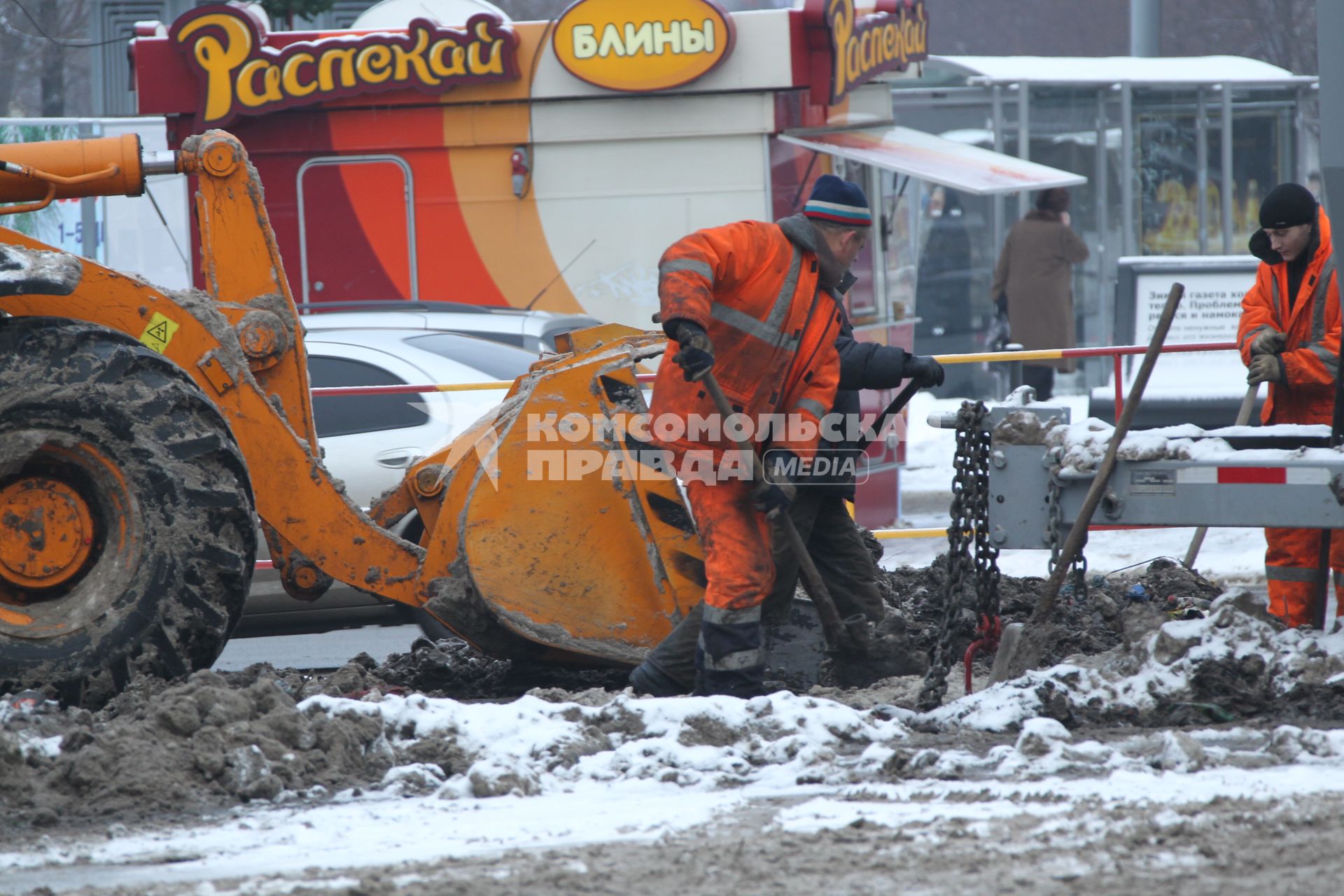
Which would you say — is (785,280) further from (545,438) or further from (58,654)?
(58,654)

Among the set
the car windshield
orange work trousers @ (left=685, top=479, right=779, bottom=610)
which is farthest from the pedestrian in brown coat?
orange work trousers @ (left=685, top=479, right=779, bottom=610)

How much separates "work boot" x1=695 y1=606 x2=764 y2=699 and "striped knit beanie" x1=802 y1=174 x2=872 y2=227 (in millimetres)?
1330

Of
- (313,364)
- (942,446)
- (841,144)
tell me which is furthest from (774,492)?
(942,446)

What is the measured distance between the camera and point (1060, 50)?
133 feet

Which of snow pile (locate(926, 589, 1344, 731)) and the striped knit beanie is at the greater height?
the striped knit beanie

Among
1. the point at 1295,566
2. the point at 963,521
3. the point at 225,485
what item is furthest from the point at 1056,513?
the point at 225,485

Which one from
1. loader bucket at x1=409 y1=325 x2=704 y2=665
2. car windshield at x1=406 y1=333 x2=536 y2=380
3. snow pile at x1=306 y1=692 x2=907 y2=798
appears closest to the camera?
snow pile at x1=306 y1=692 x2=907 y2=798

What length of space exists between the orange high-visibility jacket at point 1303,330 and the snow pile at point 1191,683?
1.42 m

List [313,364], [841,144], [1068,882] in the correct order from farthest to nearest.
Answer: [841,144], [313,364], [1068,882]

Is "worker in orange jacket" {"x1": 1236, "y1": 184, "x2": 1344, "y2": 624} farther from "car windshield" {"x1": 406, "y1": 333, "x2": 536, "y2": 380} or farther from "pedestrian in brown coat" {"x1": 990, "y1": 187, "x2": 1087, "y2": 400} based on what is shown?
"pedestrian in brown coat" {"x1": 990, "y1": 187, "x2": 1087, "y2": 400}

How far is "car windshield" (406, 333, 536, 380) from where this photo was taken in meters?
8.44

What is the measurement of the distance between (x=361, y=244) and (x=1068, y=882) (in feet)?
28.6

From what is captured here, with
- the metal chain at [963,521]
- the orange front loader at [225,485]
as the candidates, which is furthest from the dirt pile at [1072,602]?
the orange front loader at [225,485]

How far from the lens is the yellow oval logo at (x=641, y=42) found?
1075 cm
